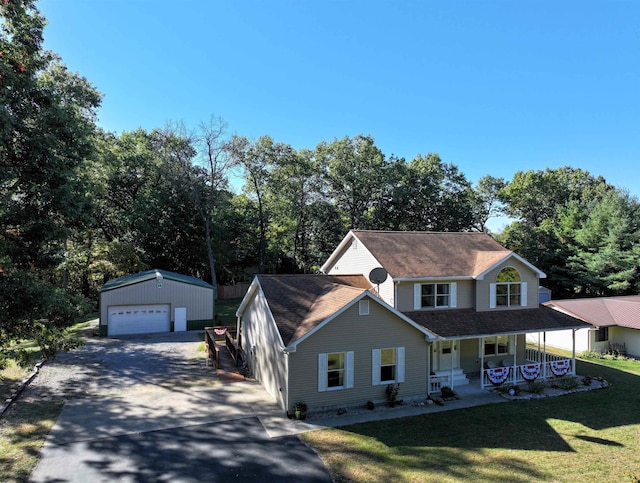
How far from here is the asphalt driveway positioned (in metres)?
9.47

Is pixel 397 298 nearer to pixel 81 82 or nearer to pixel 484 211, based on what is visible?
pixel 81 82

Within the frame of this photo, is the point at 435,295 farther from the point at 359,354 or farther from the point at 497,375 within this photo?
the point at 359,354

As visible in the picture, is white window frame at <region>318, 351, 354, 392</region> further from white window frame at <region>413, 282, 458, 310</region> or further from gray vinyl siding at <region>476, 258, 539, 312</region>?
gray vinyl siding at <region>476, 258, 539, 312</region>

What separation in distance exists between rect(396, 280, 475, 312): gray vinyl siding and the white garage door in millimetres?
17312

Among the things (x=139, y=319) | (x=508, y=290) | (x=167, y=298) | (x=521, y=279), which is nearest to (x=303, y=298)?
(x=508, y=290)

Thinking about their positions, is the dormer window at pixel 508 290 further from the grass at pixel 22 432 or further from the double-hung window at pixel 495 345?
the grass at pixel 22 432

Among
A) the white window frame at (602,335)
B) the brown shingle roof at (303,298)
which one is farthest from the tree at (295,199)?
the white window frame at (602,335)

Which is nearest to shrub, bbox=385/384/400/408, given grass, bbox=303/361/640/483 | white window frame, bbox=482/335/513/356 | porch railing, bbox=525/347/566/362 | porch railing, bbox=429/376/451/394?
grass, bbox=303/361/640/483

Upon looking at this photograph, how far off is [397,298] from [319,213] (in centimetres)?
2516

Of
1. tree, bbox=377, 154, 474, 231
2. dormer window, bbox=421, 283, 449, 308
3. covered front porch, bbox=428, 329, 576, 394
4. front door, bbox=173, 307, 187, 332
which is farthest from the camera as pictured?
tree, bbox=377, 154, 474, 231

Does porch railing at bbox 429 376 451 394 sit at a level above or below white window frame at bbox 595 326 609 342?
below

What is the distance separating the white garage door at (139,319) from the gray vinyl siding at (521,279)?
66.0ft

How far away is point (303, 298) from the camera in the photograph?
51.9ft

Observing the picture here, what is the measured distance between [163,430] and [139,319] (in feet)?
54.0
